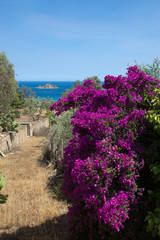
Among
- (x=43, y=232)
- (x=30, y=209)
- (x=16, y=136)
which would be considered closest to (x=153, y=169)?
(x=43, y=232)

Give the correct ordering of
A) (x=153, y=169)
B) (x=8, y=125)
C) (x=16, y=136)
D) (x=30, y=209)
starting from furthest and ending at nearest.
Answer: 1. (x=16, y=136)
2. (x=8, y=125)
3. (x=30, y=209)
4. (x=153, y=169)

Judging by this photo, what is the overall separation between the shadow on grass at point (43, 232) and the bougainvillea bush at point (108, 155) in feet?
4.58

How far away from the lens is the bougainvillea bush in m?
3.08

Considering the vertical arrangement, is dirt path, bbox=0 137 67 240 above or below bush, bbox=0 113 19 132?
below

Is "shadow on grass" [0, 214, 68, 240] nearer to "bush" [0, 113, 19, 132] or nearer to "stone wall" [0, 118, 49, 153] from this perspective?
"stone wall" [0, 118, 49, 153]

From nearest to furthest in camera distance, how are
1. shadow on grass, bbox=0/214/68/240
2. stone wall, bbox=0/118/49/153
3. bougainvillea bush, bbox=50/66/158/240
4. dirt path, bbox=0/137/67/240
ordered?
bougainvillea bush, bbox=50/66/158/240 < shadow on grass, bbox=0/214/68/240 < dirt path, bbox=0/137/67/240 < stone wall, bbox=0/118/49/153

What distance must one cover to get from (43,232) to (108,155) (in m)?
3.82

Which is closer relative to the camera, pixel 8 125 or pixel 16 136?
pixel 8 125

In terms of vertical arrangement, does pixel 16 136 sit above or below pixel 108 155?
below

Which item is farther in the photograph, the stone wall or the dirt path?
the stone wall

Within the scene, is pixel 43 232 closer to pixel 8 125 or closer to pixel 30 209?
pixel 30 209

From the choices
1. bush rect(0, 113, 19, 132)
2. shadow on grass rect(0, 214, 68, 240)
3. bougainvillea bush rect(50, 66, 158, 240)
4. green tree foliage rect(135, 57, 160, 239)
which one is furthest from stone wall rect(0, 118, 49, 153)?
green tree foliage rect(135, 57, 160, 239)

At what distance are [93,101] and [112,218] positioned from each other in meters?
2.44

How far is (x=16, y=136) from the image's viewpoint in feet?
49.8
